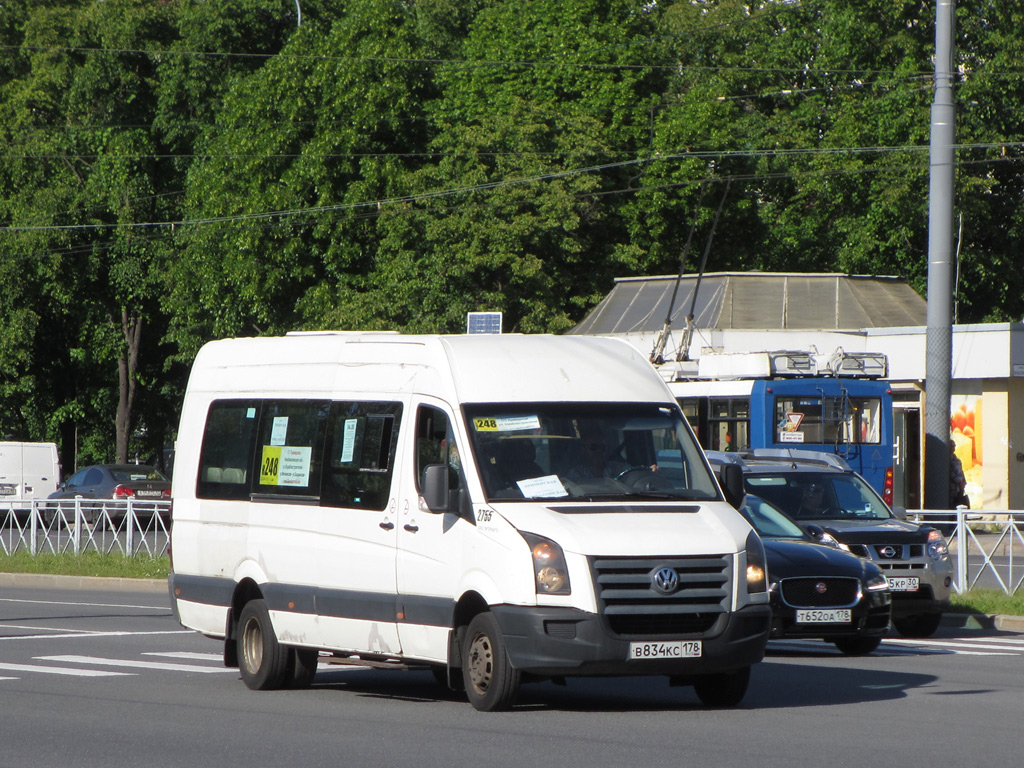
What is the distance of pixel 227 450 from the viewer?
41.0 feet

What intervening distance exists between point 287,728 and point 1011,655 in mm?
7386

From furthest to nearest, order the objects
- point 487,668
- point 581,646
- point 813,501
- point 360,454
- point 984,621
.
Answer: point 984,621, point 813,501, point 360,454, point 487,668, point 581,646

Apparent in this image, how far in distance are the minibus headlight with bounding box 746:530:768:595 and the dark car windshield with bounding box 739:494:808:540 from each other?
4.57 meters

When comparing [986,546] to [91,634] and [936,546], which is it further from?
[91,634]

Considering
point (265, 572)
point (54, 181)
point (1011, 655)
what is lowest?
point (1011, 655)

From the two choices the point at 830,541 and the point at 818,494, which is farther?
the point at 818,494

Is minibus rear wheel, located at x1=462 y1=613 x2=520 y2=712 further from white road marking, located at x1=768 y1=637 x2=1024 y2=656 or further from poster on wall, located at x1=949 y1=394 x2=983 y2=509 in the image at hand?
poster on wall, located at x1=949 y1=394 x2=983 y2=509

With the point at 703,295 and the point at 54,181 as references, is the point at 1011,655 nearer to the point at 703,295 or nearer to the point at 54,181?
the point at 703,295

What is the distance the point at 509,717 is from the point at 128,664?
468 cm

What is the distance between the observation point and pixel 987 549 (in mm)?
18734

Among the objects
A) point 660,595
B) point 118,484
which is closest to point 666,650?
point 660,595

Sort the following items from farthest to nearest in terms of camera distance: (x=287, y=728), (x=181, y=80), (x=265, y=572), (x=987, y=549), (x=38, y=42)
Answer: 1. (x=38, y=42)
2. (x=181, y=80)
3. (x=987, y=549)
4. (x=265, y=572)
5. (x=287, y=728)

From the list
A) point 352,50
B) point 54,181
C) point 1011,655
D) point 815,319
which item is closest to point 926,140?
point 815,319

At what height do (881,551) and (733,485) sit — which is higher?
(733,485)
